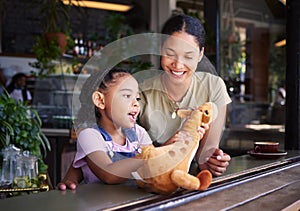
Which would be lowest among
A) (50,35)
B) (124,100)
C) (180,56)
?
(124,100)

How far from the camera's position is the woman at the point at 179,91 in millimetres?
1195

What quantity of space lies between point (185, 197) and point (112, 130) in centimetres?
25

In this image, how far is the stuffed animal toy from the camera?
1056 millimetres

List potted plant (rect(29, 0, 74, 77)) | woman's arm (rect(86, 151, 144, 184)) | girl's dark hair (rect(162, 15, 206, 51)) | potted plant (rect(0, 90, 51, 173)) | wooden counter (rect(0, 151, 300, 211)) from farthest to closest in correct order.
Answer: potted plant (rect(29, 0, 74, 77)) < potted plant (rect(0, 90, 51, 173)) < girl's dark hair (rect(162, 15, 206, 51)) < woman's arm (rect(86, 151, 144, 184)) < wooden counter (rect(0, 151, 300, 211))

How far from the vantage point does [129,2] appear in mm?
8617

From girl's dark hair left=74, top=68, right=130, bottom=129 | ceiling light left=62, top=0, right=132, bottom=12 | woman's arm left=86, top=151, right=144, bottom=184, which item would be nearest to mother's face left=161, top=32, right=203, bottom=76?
girl's dark hair left=74, top=68, right=130, bottom=129

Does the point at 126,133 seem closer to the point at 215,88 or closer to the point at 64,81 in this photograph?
the point at 215,88

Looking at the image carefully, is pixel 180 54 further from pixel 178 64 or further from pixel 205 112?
pixel 205 112

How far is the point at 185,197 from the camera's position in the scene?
42.9 inches

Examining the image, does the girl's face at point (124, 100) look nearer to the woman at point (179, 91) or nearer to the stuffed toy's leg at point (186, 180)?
the woman at point (179, 91)

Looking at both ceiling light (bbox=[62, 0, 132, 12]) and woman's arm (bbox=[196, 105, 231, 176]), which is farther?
ceiling light (bbox=[62, 0, 132, 12])

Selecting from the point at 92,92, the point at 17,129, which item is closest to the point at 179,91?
the point at 92,92

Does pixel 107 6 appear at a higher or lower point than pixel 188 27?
higher

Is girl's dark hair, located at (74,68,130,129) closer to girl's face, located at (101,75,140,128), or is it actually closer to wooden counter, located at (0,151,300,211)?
girl's face, located at (101,75,140,128)
